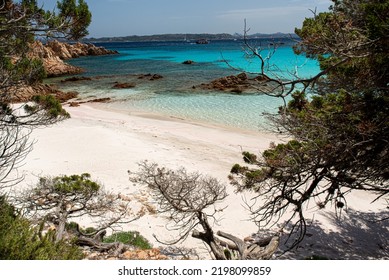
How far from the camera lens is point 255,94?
2872 centimetres

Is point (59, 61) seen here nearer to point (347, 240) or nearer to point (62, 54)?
point (62, 54)

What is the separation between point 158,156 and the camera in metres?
13.5

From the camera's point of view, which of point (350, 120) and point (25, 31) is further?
point (350, 120)

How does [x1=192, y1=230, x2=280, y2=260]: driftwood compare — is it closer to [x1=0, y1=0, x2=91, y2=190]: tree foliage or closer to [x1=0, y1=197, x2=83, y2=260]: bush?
[x1=0, y1=197, x2=83, y2=260]: bush

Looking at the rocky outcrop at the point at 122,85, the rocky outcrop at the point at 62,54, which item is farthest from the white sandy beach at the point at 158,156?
the rocky outcrop at the point at 122,85

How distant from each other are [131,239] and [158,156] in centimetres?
596

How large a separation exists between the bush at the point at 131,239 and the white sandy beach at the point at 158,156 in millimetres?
331

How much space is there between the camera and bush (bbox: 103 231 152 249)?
7625 mm

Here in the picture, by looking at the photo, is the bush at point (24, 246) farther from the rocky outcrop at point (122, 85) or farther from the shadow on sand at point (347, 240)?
the rocky outcrop at point (122, 85)

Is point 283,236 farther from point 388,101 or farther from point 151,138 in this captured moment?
point 151,138

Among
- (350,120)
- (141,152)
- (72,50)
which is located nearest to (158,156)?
(141,152)

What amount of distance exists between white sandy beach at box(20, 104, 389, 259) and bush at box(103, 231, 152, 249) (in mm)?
331

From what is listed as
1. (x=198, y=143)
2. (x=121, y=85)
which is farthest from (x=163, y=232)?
(x=121, y=85)

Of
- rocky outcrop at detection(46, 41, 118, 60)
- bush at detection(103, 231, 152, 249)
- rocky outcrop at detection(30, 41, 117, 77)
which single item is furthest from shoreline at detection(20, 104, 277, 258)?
rocky outcrop at detection(46, 41, 118, 60)
